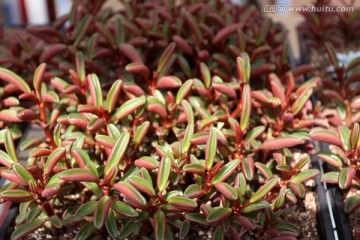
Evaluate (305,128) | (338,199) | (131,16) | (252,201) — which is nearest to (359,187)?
(338,199)

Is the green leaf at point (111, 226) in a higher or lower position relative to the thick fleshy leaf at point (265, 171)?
lower

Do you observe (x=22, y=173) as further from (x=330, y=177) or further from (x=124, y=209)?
(x=330, y=177)

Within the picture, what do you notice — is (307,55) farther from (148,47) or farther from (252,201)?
(252,201)

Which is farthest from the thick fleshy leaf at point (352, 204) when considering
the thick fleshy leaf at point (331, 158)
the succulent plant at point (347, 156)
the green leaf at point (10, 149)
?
the green leaf at point (10, 149)

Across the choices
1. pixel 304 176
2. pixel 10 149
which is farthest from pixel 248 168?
pixel 10 149

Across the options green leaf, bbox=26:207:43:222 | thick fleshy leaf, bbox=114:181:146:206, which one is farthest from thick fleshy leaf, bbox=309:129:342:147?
green leaf, bbox=26:207:43:222

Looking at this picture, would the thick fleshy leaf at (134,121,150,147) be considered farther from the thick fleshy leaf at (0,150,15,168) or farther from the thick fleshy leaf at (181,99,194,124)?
the thick fleshy leaf at (0,150,15,168)

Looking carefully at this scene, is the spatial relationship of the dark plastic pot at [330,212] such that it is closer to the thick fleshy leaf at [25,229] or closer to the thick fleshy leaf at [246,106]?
the thick fleshy leaf at [246,106]
